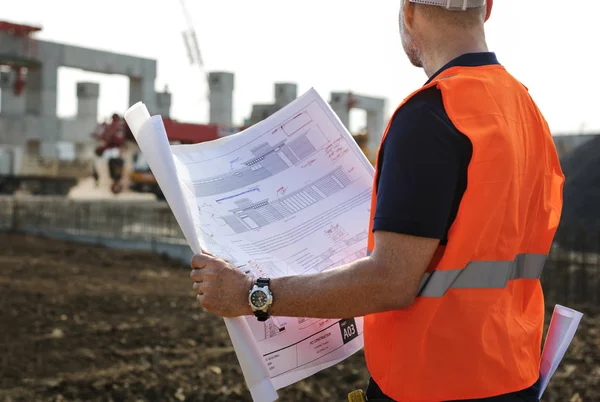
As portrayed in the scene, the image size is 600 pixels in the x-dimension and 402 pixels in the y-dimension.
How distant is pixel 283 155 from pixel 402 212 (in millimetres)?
697

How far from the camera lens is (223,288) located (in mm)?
1645

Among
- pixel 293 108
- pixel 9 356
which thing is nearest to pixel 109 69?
pixel 9 356

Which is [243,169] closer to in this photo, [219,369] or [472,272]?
[472,272]

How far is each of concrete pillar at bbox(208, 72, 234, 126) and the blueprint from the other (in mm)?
23681

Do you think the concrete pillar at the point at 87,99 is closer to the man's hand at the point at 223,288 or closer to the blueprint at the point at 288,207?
the blueprint at the point at 288,207

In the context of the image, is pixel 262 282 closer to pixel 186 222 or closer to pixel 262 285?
pixel 262 285


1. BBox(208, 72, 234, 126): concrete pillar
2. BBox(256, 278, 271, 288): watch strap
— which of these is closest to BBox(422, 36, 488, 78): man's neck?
BBox(256, 278, 271, 288): watch strap

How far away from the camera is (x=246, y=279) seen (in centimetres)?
164

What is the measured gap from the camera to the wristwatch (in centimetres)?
160

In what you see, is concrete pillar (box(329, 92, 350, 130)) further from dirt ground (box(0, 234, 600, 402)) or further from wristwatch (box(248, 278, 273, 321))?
wristwatch (box(248, 278, 273, 321))

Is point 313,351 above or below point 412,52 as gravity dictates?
below

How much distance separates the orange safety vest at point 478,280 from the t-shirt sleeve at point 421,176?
41 mm

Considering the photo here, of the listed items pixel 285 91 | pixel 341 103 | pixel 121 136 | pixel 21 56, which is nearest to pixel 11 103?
pixel 21 56

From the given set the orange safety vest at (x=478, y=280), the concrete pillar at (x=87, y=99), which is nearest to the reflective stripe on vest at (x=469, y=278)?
the orange safety vest at (x=478, y=280)
